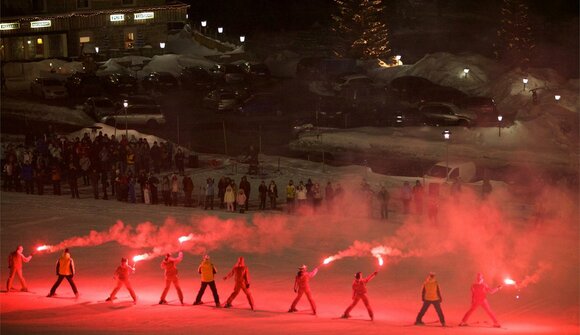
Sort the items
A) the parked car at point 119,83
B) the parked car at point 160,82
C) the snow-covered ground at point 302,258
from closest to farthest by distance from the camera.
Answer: the snow-covered ground at point 302,258
the parked car at point 119,83
the parked car at point 160,82

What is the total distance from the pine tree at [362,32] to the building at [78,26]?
1134 centimetres

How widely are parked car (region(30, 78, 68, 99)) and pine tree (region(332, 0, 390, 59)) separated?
21463 mm

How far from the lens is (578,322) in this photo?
710 inches

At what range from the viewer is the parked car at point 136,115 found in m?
38.0

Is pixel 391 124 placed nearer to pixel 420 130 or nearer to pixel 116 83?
pixel 420 130

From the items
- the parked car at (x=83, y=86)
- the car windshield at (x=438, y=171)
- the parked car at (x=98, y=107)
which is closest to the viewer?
the car windshield at (x=438, y=171)

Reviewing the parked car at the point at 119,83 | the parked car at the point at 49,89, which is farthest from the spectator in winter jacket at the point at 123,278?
the parked car at the point at 119,83

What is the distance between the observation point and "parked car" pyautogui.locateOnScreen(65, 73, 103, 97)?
4403 cm

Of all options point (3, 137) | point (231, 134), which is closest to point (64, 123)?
point (3, 137)

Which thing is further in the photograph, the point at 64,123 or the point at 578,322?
A: the point at 64,123

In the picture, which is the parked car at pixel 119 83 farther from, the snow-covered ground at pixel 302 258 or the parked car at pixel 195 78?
the snow-covered ground at pixel 302 258

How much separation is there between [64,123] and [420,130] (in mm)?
14861

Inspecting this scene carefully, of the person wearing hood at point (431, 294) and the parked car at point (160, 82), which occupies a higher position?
the parked car at point (160, 82)

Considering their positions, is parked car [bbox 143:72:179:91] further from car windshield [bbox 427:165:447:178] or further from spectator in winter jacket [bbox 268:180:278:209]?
spectator in winter jacket [bbox 268:180:278:209]
